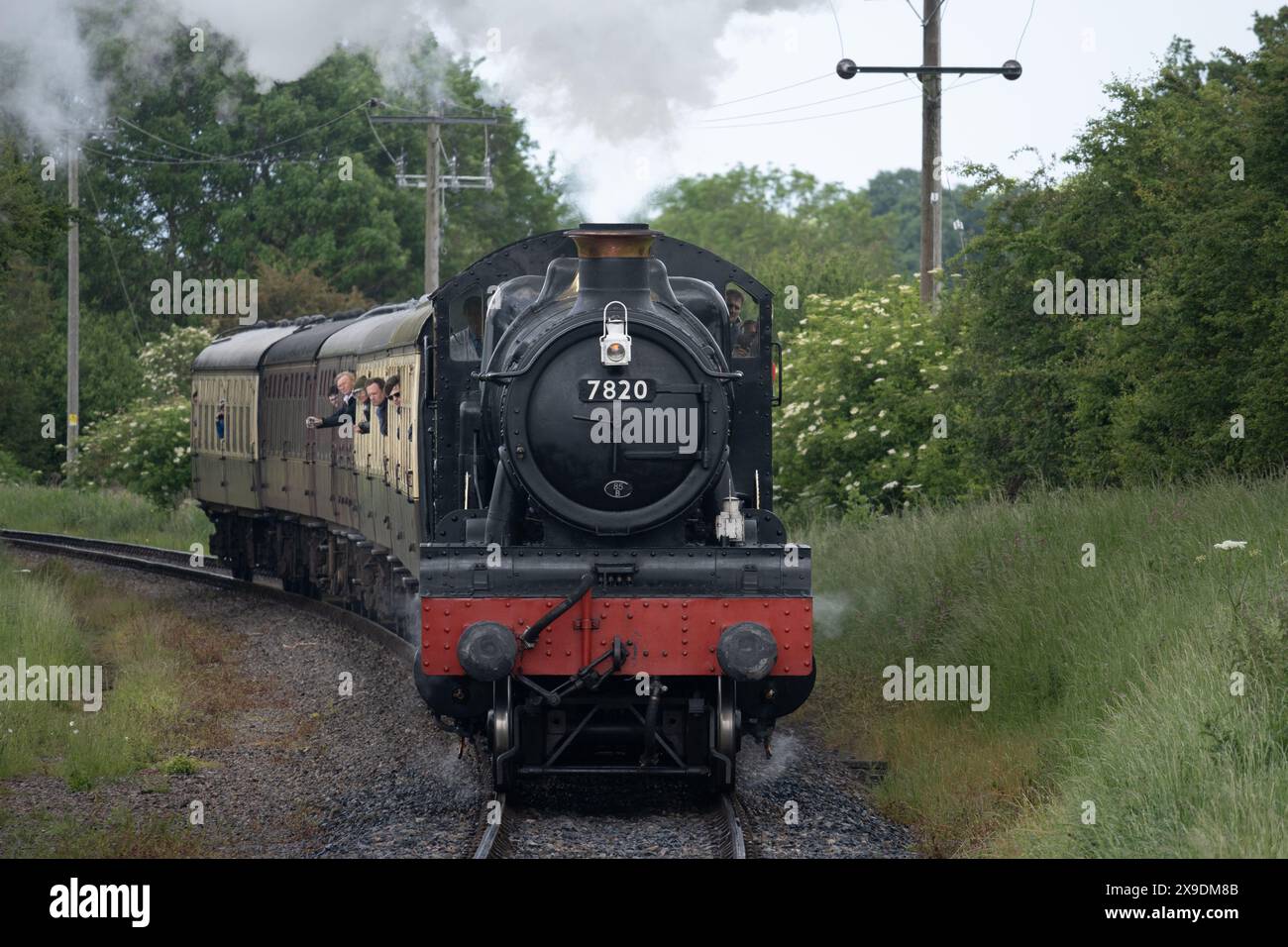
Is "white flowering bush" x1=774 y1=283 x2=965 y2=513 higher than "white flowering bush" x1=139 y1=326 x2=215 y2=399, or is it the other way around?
"white flowering bush" x1=139 y1=326 x2=215 y2=399

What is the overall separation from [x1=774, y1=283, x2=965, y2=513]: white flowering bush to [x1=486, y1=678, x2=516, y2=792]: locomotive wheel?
8.23m

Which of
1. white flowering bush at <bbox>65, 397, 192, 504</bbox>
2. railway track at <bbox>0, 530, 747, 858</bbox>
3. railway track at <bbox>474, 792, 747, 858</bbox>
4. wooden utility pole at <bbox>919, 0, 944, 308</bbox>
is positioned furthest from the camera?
white flowering bush at <bbox>65, 397, 192, 504</bbox>

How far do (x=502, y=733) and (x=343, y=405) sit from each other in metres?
8.03

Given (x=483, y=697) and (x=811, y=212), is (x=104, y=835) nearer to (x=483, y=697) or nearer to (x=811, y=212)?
(x=483, y=697)

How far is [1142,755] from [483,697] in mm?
3401

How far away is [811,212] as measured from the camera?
7356 centimetres

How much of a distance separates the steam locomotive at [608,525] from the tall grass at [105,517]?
18.2m

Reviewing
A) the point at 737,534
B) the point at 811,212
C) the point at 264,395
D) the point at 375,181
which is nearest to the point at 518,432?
the point at 737,534

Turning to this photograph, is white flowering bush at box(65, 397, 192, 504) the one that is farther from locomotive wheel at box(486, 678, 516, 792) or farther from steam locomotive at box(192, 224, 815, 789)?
locomotive wheel at box(486, 678, 516, 792)

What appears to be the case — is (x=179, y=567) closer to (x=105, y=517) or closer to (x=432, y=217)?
(x=105, y=517)

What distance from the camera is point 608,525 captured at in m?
8.57

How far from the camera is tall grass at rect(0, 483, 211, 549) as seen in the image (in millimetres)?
27125

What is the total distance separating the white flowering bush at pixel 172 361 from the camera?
34.9 meters

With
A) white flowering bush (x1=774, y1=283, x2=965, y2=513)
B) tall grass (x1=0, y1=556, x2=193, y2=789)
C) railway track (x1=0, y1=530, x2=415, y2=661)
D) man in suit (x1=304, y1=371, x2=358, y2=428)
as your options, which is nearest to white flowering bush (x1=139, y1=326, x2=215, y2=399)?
railway track (x1=0, y1=530, x2=415, y2=661)
